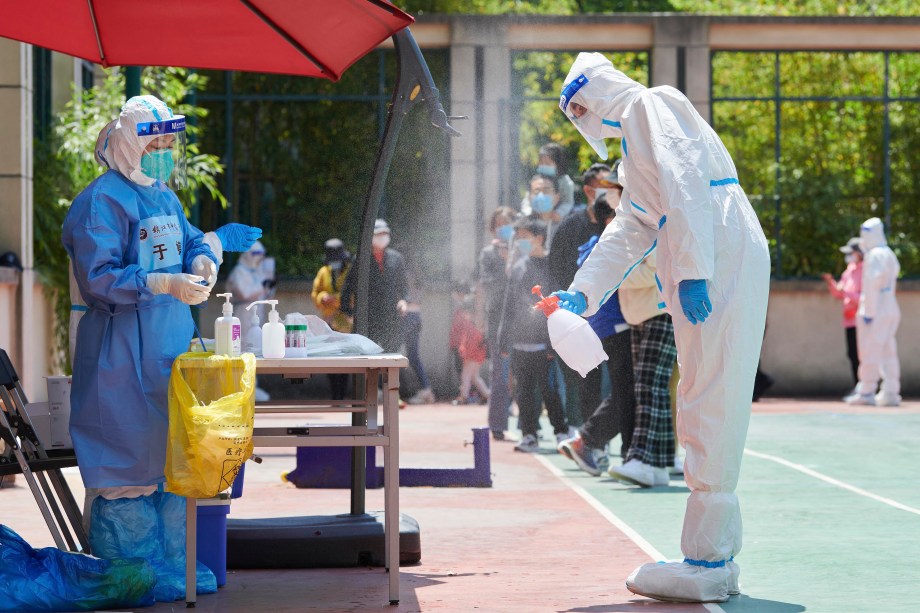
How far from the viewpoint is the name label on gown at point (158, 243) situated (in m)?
5.66

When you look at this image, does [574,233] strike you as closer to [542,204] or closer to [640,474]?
A: [542,204]

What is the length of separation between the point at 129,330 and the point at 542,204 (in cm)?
698

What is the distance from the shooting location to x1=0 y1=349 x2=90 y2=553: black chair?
574 centimetres

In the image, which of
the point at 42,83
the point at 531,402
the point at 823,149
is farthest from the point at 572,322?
the point at 823,149

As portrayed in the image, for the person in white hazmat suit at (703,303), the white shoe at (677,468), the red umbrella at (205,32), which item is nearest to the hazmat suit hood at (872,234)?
the white shoe at (677,468)

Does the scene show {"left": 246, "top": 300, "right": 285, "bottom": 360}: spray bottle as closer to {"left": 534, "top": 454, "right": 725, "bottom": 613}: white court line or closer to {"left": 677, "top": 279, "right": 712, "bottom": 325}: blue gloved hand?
{"left": 677, "top": 279, "right": 712, "bottom": 325}: blue gloved hand

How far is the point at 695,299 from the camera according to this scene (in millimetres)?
5469

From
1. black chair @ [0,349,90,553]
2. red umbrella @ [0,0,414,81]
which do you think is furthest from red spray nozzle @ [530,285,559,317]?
black chair @ [0,349,90,553]

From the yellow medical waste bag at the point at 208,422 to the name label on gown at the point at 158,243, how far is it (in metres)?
0.46

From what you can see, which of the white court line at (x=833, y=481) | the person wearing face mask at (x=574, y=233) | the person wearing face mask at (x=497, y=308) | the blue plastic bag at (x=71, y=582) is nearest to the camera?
the blue plastic bag at (x=71, y=582)

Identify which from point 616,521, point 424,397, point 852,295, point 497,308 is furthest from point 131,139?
point 852,295

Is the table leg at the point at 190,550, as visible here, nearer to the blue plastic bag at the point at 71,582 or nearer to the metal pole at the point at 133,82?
the blue plastic bag at the point at 71,582

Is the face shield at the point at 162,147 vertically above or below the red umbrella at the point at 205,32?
below

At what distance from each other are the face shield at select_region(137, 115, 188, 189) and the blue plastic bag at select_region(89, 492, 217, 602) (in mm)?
1247
